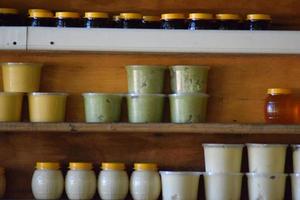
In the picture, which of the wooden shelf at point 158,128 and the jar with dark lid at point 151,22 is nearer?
the wooden shelf at point 158,128

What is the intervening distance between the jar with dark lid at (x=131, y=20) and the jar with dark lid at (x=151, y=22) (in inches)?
0.7

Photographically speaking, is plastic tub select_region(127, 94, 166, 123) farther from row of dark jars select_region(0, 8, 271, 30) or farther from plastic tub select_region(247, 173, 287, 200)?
plastic tub select_region(247, 173, 287, 200)

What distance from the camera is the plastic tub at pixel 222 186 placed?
198cm

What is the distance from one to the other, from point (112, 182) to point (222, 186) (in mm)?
318

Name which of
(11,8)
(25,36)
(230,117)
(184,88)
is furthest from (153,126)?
(11,8)

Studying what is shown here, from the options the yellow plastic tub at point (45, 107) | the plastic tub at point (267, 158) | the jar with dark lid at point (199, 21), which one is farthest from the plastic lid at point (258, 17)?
the yellow plastic tub at point (45, 107)

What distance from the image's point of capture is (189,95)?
6.53 ft

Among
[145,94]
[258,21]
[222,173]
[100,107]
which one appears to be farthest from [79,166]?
[258,21]

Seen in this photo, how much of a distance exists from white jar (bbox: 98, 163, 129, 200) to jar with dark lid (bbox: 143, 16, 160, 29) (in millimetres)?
419

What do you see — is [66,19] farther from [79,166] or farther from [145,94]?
[79,166]

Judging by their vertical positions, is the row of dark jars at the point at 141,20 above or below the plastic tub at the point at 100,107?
above

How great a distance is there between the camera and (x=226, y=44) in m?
1.99

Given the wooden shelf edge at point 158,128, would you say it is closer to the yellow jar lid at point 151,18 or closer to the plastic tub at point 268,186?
the plastic tub at point 268,186

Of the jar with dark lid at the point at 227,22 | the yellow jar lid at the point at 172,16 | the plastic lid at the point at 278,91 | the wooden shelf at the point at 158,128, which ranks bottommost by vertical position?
the wooden shelf at the point at 158,128
